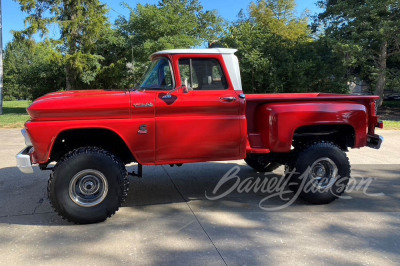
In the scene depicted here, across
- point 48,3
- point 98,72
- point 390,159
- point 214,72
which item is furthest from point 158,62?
point 48,3

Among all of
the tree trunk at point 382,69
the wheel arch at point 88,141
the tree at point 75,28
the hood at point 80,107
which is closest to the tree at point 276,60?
the tree trunk at point 382,69

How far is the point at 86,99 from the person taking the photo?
3953mm

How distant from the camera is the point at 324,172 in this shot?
192 inches

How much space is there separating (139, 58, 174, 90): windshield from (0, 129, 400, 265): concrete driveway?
1579 millimetres

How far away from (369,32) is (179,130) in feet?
56.2

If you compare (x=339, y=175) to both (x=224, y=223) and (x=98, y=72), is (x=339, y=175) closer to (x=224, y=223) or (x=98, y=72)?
(x=224, y=223)

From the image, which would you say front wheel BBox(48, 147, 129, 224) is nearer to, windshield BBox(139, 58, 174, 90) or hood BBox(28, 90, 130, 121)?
hood BBox(28, 90, 130, 121)

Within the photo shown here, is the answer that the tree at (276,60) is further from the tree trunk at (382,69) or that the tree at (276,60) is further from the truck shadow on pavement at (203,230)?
the truck shadow on pavement at (203,230)

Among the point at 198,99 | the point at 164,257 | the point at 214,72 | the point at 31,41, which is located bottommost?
the point at 164,257

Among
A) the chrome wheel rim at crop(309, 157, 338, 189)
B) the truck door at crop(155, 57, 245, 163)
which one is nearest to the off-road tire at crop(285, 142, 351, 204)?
the chrome wheel rim at crop(309, 157, 338, 189)

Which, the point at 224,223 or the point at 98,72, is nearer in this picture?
the point at 224,223

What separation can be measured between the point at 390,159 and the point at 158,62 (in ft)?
19.1

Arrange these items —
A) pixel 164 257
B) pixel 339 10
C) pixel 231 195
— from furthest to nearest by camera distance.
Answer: pixel 339 10
pixel 231 195
pixel 164 257

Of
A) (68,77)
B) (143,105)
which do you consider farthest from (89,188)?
(68,77)
